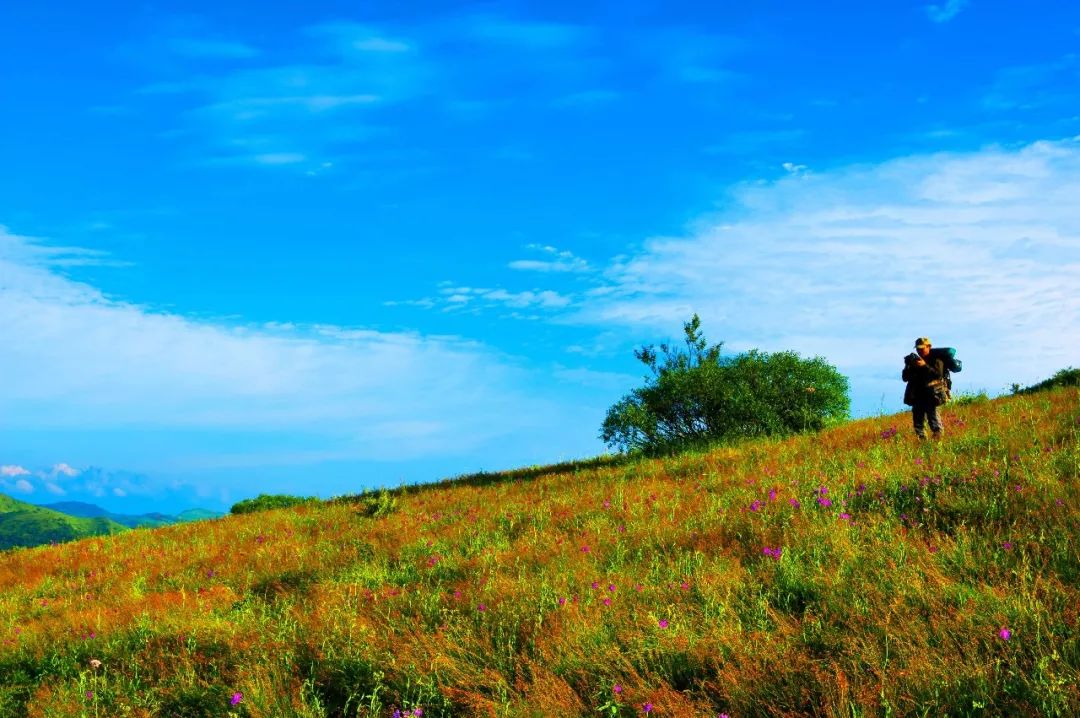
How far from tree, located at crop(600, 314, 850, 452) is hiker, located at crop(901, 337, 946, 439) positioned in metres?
4.48

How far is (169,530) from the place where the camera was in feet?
53.8

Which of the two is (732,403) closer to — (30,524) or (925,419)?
(925,419)

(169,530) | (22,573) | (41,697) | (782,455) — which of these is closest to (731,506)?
(782,455)

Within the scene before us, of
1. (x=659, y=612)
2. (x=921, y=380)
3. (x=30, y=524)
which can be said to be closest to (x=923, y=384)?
(x=921, y=380)

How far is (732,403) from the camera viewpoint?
16328 millimetres

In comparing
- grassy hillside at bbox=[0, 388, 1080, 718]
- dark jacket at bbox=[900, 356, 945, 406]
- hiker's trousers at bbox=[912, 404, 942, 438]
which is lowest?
grassy hillside at bbox=[0, 388, 1080, 718]

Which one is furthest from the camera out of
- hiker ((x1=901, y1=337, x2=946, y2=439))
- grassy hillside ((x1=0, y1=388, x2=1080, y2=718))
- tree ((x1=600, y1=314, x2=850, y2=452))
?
tree ((x1=600, y1=314, x2=850, y2=452))

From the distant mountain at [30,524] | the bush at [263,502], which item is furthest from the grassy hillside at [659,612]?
the distant mountain at [30,524]

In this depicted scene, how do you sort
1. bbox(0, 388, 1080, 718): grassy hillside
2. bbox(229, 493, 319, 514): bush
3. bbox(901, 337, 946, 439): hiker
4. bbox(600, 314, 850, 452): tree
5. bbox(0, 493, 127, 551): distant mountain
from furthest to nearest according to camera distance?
bbox(0, 493, 127, 551): distant mountain < bbox(229, 493, 319, 514): bush < bbox(600, 314, 850, 452): tree < bbox(901, 337, 946, 439): hiker < bbox(0, 388, 1080, 718): grassy hillside

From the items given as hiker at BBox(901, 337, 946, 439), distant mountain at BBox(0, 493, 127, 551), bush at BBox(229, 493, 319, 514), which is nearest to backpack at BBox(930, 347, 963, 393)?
hiker at BBox(901, 337, 946, 439)

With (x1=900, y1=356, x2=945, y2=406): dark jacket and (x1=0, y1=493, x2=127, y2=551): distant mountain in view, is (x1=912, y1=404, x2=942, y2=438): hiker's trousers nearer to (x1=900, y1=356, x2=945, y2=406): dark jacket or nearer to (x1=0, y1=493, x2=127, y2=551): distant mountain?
(x1=900, y1=356, x2=945, y2=406): dark jacket

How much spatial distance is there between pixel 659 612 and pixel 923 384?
8567mm

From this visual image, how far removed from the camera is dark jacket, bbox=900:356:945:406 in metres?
11.3

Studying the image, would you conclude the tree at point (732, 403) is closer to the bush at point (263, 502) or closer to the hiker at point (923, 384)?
the hiker at point (923, 384)
